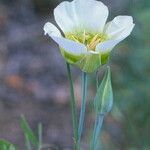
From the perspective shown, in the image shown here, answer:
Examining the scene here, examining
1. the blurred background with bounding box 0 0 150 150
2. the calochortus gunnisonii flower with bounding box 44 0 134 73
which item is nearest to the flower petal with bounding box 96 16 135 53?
the calochortus gunnisonii flower with bounding box 44 0 134 73

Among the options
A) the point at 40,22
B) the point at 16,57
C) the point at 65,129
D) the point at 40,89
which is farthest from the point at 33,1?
the point at 65,129

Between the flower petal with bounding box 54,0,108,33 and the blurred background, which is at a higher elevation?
the flower petal with bounding box 54,0,108,33

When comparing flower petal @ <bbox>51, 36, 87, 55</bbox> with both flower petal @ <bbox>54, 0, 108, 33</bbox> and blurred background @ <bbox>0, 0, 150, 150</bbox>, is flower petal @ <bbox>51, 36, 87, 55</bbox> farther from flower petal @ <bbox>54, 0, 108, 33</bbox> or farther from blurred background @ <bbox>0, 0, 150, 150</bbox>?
blurred background @ <bbox>0, 0, 150, 150</bbox>

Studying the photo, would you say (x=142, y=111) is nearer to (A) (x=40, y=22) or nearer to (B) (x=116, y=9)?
(B) (x=116, y=9)

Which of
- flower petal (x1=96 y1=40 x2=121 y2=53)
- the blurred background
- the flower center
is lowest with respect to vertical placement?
the blurred background

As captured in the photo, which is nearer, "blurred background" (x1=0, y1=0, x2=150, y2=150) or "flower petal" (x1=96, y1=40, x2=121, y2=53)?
"flower petal" (x1=96, y1=40, x2=121, y2=53)

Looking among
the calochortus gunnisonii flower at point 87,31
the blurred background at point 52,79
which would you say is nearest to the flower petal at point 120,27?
the calochortus gunnisonii flower at point 87,31
